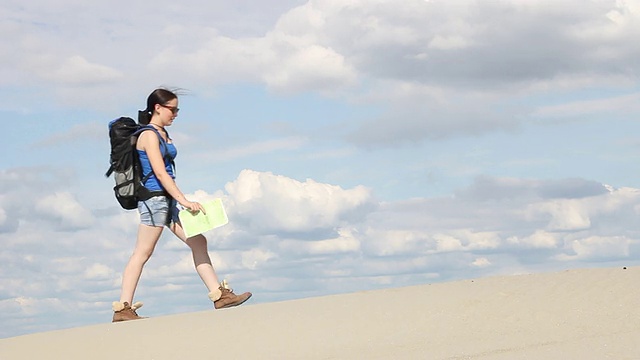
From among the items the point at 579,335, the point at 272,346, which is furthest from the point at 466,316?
the point at 272,346

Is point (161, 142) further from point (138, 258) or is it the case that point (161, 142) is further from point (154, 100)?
point (138, 258)

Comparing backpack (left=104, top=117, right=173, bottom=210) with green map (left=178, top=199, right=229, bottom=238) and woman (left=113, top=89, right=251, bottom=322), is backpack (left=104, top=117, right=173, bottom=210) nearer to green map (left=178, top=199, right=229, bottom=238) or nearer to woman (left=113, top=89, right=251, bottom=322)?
woman (left=113, top=89, right=251, bottom=322)

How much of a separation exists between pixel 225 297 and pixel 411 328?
233 centimetres

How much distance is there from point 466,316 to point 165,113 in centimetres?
316

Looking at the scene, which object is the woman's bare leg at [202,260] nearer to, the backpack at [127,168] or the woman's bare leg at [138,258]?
the woman's bare leg at [138,258]

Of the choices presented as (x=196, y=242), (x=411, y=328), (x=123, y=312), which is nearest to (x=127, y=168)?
(x=196, y=242)

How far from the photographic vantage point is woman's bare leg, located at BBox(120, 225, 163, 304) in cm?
718

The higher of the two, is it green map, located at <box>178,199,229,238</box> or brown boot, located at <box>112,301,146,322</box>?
green map, located at <box>178,199,229,238</box>

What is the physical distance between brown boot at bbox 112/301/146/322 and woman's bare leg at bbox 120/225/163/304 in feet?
0.14

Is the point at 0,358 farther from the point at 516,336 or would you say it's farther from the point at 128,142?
the point at 516,336

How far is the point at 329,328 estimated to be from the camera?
18.5 feet

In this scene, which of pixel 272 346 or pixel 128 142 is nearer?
pixel 272 346

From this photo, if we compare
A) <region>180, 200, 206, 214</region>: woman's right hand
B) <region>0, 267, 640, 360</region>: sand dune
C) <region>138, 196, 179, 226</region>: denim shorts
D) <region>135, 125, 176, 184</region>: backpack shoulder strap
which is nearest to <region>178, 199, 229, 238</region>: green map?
<region>180, 200, 206, 214</region>: woman's right hand

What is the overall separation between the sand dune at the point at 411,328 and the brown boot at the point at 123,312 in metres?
0.46
